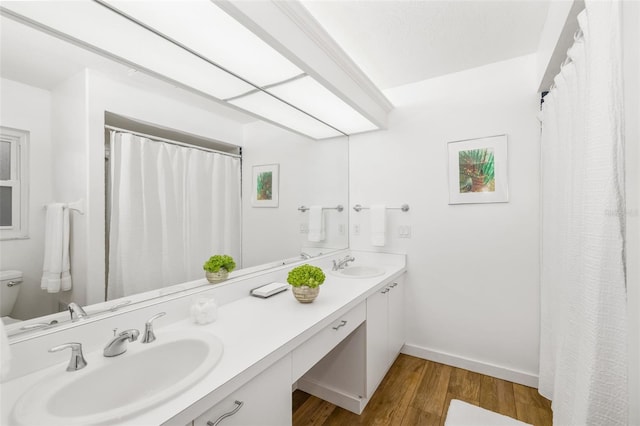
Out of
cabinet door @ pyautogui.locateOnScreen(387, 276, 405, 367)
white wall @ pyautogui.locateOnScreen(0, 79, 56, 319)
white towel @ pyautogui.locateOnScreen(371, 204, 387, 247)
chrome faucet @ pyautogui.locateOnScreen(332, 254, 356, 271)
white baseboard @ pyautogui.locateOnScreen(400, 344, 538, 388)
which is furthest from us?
white towel @ pyautogui.locateOnScreen(371, 204, 387, 247)

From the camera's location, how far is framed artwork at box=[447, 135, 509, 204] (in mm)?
2066

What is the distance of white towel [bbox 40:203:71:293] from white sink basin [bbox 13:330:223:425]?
0.29 meters

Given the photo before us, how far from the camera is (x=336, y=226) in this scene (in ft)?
8.59

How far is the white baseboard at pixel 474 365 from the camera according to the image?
200 cm

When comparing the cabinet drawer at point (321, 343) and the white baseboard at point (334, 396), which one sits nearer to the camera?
the cabinet drawer at point (321, 343)

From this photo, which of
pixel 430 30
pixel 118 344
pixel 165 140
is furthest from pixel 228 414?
pixel 430 30

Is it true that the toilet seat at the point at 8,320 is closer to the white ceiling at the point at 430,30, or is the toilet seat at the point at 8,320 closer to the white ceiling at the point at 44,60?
the white ceiling at the point at 44,60

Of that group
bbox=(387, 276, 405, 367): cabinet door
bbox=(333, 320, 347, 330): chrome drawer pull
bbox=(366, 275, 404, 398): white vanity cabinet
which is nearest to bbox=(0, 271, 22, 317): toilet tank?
bbox=(333, 320, 347, 330): chrome drawer pull

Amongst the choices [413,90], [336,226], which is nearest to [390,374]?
[336,226]

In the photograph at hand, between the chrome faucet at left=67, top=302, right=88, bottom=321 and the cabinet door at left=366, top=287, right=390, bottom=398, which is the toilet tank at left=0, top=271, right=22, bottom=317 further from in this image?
the cabinet door at left=366, top=287, right=390, bottom=398

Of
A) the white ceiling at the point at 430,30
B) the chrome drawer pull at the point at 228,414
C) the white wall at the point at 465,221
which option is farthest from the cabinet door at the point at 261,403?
the white ceiling at the point at 430,30

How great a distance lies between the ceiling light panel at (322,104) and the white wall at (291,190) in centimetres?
21

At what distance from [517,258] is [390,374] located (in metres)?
1.29

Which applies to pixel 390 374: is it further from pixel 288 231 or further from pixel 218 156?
pixel 218 156
